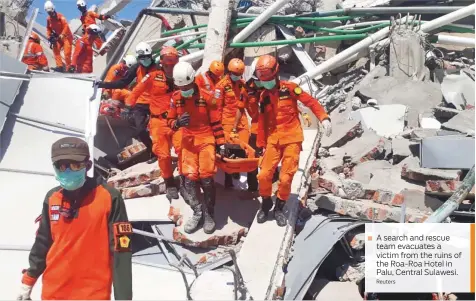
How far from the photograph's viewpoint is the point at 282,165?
190 inches

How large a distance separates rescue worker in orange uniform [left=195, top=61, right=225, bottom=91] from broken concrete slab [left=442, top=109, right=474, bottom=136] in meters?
2.84

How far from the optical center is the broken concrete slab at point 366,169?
236 inches

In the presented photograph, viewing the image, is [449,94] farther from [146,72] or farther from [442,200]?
[146,72]

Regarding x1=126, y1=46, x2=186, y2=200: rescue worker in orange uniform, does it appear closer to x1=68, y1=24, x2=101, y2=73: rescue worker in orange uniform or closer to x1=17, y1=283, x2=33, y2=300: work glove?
x1=17, y1=283, x2=33, y2=300: work glove

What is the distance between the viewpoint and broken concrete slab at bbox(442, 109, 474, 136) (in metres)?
6.15

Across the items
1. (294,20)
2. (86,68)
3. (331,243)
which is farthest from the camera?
(86,68)

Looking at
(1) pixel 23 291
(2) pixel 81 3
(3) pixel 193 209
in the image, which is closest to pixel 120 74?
(3) pixel 193 209

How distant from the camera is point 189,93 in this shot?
16.3ft

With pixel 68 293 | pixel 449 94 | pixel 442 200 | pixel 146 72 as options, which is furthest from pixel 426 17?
pixel 68 293

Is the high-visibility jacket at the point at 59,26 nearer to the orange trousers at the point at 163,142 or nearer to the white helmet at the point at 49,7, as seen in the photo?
the white helmet at the point at 49,7

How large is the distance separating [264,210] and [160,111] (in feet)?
5.60

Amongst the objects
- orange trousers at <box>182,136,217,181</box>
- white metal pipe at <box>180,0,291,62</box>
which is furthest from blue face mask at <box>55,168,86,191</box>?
white metal pipe at <box>180,0,291,62</box>

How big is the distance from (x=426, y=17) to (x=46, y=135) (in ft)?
22.2

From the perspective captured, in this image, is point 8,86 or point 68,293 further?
point 8,86
